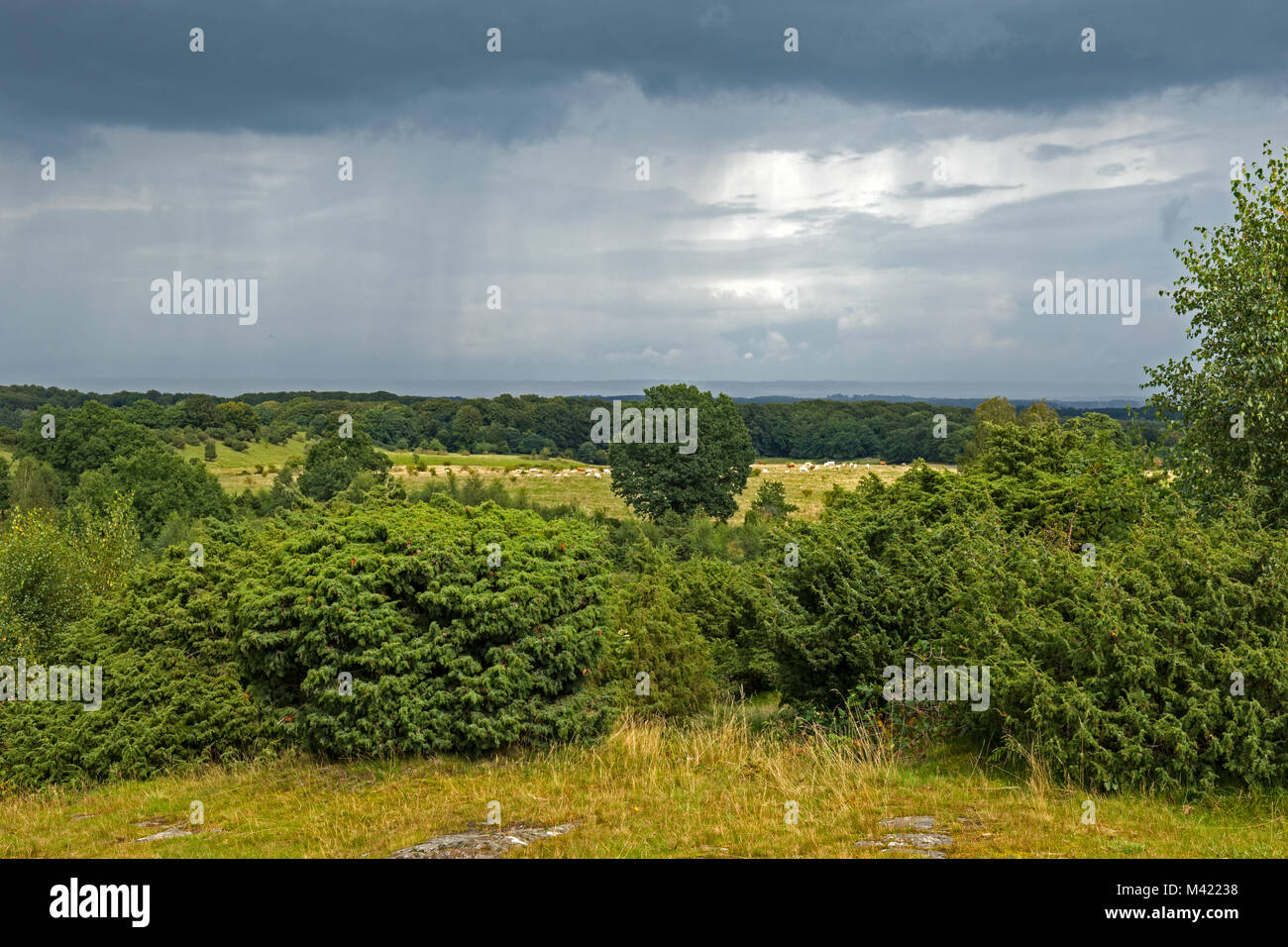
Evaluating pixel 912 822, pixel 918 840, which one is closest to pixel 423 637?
pixel 912 822

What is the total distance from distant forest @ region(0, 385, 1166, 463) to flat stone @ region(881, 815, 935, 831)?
355ft

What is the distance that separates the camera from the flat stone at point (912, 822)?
9039mm

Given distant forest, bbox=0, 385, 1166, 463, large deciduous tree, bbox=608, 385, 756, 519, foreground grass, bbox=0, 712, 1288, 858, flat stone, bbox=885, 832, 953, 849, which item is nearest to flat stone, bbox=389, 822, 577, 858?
foreground grass, bbox=0, 712, 1288, 858

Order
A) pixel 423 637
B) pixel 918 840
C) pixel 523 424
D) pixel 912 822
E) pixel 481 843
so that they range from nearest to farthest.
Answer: pixel 918 840, pixel 481 843, pixel 912 822, pixel 423 637, pixel 523 424

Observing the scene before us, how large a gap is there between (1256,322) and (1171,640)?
8320 millimetres

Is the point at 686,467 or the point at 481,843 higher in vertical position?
the point at 686,467

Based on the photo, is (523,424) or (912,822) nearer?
(912,822)

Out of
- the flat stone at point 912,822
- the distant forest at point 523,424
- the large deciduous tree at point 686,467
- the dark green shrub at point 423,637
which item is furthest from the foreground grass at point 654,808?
the distant forest at point 523,424

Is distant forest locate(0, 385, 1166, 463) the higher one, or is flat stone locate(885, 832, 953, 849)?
distant forest locate(0, 385, 1166, 463)

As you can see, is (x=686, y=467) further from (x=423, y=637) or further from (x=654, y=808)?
(x=654, y=808)

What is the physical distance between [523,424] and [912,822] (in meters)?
134

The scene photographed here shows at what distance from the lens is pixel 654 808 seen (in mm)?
9820

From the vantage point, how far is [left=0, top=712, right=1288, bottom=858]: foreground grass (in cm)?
861

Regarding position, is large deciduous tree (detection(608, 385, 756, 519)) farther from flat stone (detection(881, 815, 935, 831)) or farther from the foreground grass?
flat stone (detection(881, 815, 935, 831))
